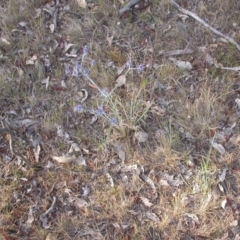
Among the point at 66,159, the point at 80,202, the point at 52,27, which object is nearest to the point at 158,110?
the point at 66,159

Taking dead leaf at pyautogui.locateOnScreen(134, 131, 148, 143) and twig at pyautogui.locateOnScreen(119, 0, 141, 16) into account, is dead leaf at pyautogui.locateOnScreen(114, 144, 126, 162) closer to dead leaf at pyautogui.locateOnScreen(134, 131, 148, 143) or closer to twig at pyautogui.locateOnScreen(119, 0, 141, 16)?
dead leaf at pyautogui.locateOnScreen(134, 131, 148, 143)

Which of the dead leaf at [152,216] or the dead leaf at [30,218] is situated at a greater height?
the dead leaf at [152,216]

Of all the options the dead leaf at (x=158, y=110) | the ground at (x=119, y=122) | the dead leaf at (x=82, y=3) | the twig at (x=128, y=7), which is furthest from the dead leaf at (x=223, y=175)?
the dead leaf at (x=82, y=3)

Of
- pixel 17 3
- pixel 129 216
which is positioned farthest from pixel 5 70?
pixel 129 216

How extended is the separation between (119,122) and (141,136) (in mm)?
217

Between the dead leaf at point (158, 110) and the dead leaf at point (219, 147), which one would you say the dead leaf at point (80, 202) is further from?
the dead leaf at point (219, 147)

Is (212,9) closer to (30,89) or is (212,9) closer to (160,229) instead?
(30,89)

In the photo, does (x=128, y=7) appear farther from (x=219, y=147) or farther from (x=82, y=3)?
(x=219, y=147)

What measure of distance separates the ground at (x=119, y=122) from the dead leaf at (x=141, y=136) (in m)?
0.01

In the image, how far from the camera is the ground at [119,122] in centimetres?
291

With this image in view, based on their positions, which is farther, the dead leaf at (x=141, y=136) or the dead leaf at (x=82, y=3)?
the dead leaf at (x=82, y=3)

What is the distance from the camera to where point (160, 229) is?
284 centimetres

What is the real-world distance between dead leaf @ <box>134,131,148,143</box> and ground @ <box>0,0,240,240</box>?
0.05ft

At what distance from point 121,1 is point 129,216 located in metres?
2.17
